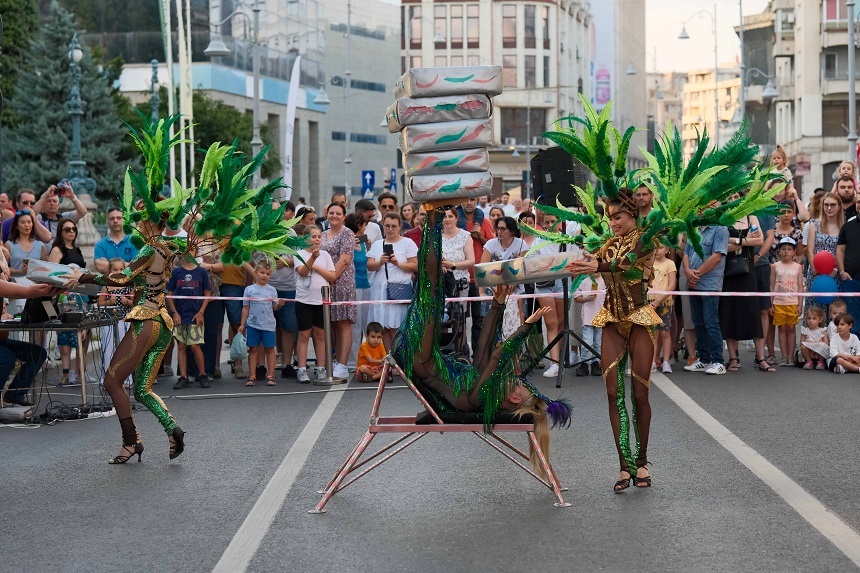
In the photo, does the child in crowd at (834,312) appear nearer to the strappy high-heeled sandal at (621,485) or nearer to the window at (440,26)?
the strappy high-heeled sandal at (621,485)

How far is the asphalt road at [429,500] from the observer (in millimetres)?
7129

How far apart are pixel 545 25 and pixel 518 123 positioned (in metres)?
10.1

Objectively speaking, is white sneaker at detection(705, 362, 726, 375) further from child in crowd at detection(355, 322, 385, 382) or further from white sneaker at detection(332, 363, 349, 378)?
white sneaker at detection(332, 363, 349, 378)

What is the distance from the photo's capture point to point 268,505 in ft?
27.8

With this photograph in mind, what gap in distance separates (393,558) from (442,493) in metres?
1.73

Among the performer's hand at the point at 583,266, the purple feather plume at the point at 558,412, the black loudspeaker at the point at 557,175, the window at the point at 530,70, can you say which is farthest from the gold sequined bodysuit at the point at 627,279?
the window at the point at 530,70

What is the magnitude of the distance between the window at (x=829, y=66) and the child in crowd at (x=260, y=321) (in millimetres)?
65695

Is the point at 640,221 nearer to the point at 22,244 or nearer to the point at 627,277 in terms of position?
the point at 627,277

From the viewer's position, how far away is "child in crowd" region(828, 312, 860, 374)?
601 inches

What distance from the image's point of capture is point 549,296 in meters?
15.9

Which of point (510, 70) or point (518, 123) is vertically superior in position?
point (510, 70)

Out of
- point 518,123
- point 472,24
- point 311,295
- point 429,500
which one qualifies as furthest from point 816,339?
point 472,24

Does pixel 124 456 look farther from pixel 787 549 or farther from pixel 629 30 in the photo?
pixel 629 30

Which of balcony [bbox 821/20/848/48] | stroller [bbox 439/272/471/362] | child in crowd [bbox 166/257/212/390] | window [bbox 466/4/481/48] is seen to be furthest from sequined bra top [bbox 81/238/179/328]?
window [bbox 466/4/481/48]
